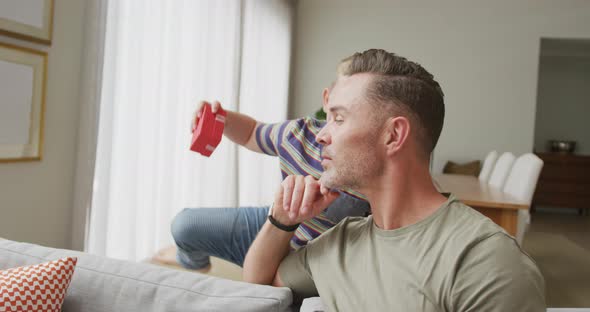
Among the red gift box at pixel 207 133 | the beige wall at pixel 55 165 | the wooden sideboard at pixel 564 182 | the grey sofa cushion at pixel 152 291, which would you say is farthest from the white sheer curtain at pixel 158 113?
the wooden sideboard at pixel 564 182

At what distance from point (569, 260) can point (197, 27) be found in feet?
12.1

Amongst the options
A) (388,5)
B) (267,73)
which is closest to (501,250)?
(267,73)

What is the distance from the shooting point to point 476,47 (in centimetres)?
625

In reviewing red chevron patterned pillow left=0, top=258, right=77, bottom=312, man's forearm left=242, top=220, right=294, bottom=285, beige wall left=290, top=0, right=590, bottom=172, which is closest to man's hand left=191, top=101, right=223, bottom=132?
man's forearm left=242, top=220, right=294, bottom=285

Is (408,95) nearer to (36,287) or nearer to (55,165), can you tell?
(36,287)

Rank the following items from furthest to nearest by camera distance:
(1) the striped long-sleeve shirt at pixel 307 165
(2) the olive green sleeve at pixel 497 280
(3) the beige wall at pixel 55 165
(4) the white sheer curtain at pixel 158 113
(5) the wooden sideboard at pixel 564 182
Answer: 1. (5) the wooden sideboard at pixel 564 182
2. (4) the white sheer curtain at pixel 158 113
3. (3) the beige wall at pixel 55 165
4. (1) the striped long-sleeve shirt at pixel 307 165
5. (2) the olive green sleeve at pixel 497 280

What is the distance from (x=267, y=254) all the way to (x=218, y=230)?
0.47m

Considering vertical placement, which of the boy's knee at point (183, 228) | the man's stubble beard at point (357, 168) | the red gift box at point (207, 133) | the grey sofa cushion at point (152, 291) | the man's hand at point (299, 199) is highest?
the red gift box at point (207, 133)

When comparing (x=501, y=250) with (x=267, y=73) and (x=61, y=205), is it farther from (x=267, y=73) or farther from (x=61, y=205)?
(x=267, y=73)

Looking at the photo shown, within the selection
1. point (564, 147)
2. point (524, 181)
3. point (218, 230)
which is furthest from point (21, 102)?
point (564, 147)

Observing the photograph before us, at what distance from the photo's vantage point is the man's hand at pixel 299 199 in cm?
107

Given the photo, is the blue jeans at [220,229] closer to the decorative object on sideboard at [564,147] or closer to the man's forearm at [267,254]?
the man's forearm at [267,254]

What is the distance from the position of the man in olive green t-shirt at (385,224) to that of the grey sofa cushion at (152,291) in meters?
0.13

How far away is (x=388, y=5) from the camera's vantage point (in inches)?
253
